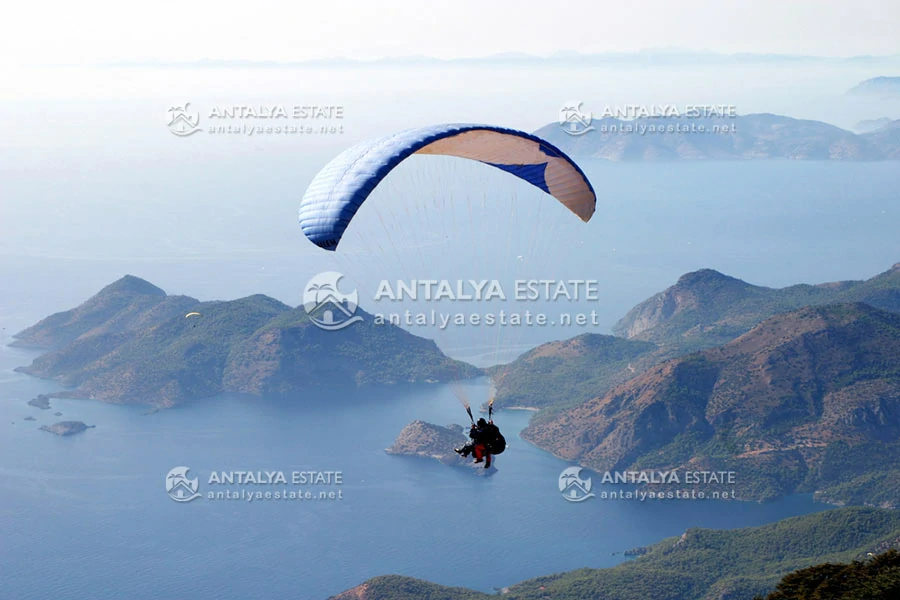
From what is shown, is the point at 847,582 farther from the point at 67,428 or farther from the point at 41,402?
the point at 41,402

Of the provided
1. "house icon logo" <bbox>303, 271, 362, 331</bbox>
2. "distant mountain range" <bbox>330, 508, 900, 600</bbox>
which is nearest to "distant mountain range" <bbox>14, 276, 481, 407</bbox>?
"house icon logo" <bbox>303, 271, 362, 331</bbox>

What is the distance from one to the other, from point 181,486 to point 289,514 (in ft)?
54.4

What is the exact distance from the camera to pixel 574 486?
4419 inches

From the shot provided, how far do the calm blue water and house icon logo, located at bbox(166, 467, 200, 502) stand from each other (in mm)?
991

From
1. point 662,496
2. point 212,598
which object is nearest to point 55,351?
point 212,598

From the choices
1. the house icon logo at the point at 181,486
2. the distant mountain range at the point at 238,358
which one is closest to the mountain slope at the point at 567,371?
the distant mountain range at the point at 238,358

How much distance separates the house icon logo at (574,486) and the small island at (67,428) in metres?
62.4

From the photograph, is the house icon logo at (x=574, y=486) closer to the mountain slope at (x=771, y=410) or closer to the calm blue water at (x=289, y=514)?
the calm blue water at (x=289, y=514)

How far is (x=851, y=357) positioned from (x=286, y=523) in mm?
58671

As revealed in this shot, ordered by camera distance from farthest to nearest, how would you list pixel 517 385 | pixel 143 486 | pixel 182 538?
pixel 517 385 < pixel 143 486 < pixel 182 538

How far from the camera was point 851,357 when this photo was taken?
113m

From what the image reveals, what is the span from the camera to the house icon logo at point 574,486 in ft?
362

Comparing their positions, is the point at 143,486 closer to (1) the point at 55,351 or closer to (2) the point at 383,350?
(2) the point at 383,350

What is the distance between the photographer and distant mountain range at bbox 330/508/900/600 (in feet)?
235
